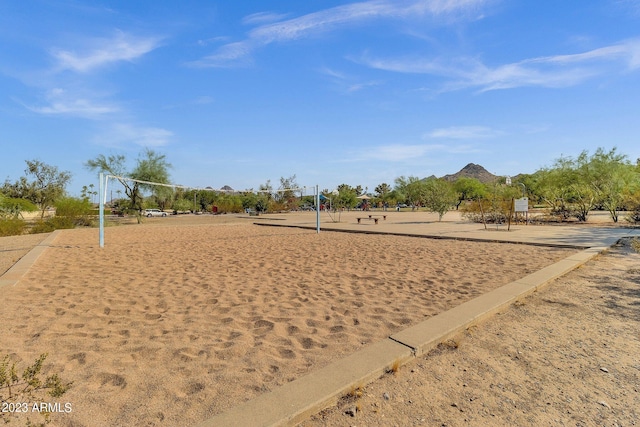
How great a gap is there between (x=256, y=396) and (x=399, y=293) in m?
3.07

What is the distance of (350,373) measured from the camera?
8.11 feet

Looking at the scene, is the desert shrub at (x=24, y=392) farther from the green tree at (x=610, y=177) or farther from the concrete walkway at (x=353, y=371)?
the green tree at (x=610, y=177)

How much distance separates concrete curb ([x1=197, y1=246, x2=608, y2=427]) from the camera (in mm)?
2000

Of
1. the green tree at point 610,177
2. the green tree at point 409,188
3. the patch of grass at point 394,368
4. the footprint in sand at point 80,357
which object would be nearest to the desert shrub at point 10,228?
the footprint in sand at point 80,357

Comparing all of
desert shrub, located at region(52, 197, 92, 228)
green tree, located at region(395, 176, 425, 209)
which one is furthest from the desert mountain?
desert shrub, located at region(52, 197, 92, 228)

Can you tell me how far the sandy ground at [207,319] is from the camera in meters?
2.34

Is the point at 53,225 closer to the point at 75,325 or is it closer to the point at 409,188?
the point at 75,325

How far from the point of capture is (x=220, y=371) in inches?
104

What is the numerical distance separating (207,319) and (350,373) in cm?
209

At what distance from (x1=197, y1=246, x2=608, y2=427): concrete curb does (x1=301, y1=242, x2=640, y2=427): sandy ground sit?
8 cm

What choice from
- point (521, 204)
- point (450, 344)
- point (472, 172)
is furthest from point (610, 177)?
point (472, 172)

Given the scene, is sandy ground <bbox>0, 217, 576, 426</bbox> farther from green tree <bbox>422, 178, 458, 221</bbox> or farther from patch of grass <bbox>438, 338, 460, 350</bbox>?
green tree <bbox>422, 178, 458, 221</bbox>

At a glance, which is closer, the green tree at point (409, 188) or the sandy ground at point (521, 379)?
the sandy ground at point (521, 379)

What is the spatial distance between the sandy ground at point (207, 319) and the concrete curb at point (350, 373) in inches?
5.9
